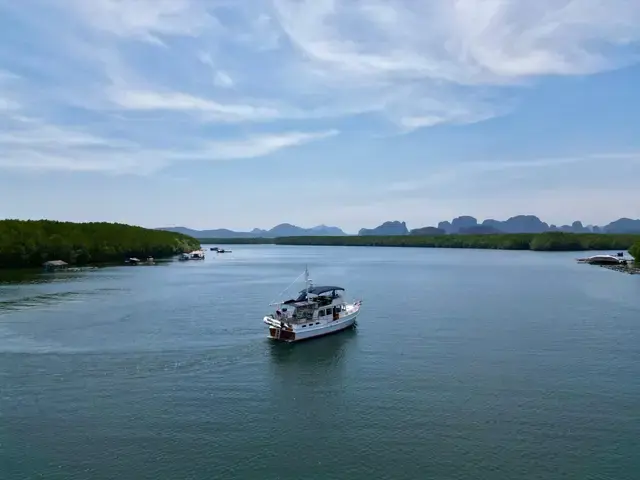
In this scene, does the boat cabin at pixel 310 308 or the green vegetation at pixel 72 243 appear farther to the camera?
the green vegetation at pixel 72 243

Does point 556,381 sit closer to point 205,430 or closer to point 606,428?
point 606,428

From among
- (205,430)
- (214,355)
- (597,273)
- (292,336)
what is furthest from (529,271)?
(205,430)

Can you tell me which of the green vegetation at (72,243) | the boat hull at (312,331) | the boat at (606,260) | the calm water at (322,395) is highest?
the green vegetation at (72,243)

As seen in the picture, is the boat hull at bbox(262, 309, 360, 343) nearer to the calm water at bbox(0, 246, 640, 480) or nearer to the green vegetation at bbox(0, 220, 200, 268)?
the calm water at bbox(0, 246, 640, 480)

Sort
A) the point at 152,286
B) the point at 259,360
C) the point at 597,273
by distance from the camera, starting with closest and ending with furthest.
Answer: the point at 259,360
the point at 152,286
the point at 597,273

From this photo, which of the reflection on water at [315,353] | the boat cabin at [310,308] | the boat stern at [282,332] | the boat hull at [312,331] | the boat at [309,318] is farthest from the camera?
the boat cabin at [310,308]

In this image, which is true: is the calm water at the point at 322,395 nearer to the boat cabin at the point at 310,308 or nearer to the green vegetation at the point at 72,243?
the boat cabin at the point at 310,308

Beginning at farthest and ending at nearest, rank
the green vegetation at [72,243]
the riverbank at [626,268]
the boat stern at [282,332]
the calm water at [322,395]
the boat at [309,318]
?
the green vegetation at [72,243], the riverbank at [626,268], the boat at [309,318], the boat stern at [282,332], the calm water at [322,395]

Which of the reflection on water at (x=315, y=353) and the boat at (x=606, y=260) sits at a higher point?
the boat at (x=606, y=260)

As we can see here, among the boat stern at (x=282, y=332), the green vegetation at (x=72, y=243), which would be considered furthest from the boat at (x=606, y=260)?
the green vegetation at (x=72, y=243)

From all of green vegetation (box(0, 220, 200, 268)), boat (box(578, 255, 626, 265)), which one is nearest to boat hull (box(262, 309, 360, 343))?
green vegetation (box(0, 220, 200, 268))
